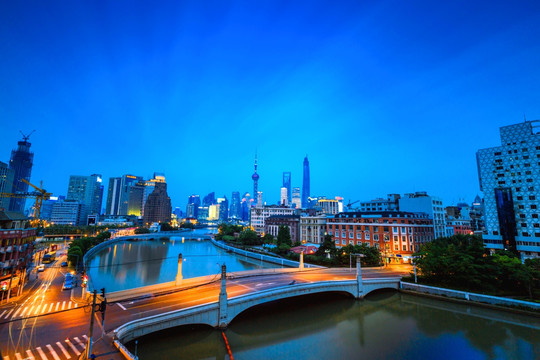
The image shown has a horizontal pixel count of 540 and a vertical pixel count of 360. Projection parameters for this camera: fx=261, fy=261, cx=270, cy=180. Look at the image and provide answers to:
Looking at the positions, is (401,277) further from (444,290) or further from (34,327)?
(34,327)

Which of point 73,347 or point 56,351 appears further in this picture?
point 73,347

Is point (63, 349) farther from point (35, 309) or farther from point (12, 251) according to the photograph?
point (12, 251)

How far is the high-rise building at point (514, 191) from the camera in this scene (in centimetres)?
6016

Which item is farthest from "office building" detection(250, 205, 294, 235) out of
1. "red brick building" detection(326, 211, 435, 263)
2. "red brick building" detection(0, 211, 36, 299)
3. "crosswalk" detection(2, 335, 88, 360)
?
"crosswalk" detection(2, 335, 88, 360)

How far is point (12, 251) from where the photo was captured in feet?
121

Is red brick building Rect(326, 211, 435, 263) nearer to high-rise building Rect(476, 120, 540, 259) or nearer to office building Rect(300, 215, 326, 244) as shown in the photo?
office building Rect(300, 215, 326, 244)

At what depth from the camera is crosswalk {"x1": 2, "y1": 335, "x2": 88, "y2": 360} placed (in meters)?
18.6

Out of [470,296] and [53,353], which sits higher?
[53,353]

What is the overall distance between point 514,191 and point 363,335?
6041cm

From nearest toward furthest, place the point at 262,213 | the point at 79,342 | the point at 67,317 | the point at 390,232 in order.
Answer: the point at 79,342 < the point at 67,317 < the point at 390,232 < the point at 262,213

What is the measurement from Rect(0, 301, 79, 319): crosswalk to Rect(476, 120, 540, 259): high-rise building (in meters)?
85.7

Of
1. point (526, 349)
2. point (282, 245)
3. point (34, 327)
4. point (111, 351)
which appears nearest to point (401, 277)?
point (526, 349)

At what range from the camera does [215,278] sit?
41156mm

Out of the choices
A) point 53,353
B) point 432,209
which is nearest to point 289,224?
point 432,209
